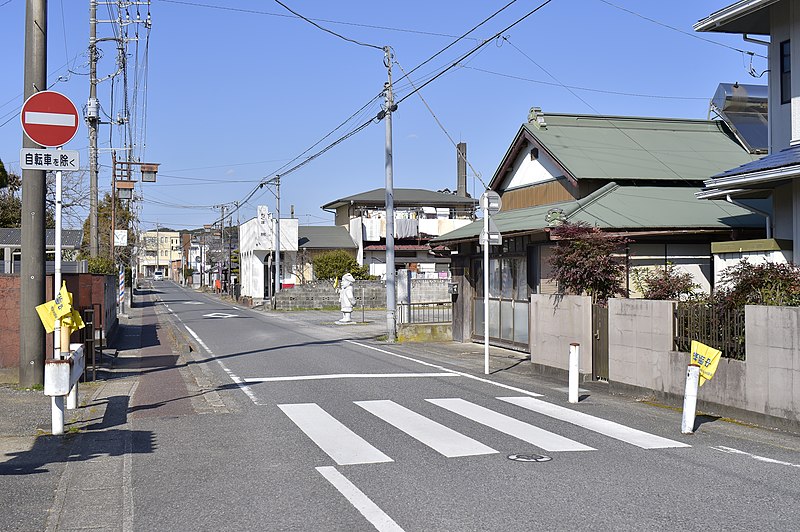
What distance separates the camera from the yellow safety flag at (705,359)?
9.88 meters

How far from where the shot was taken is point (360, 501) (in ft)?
21.1

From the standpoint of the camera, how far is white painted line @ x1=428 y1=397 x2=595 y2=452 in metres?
8.72

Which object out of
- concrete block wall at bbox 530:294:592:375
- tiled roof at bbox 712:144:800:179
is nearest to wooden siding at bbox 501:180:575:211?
concrete block wall at bbox 530:294:592:375

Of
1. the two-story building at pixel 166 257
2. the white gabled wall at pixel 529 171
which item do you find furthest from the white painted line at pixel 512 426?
the two-story building at pixel 166 257

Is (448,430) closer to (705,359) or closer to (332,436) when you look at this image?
(332,436)

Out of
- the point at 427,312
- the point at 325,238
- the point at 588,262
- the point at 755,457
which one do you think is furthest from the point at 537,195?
the point at 325,238

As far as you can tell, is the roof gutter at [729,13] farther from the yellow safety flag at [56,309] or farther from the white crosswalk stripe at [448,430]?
the yellow safety flag at [56,309]

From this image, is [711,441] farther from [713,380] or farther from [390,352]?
[390,352]

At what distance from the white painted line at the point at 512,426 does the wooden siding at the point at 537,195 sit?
9.21 m

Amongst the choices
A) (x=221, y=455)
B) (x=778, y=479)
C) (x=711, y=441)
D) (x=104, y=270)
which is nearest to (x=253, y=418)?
(x=221, y=455)

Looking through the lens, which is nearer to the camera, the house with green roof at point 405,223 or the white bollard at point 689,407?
the white bollard at point 689,407

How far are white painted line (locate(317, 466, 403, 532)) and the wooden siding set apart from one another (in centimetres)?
1347

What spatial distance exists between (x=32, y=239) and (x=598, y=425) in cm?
895

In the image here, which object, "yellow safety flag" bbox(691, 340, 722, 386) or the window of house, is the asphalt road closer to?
"yellow safety flag" bbox(691, 340, 722, 386)
